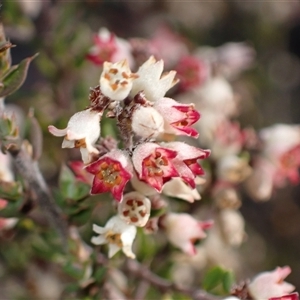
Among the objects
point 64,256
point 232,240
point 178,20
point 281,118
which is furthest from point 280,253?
point 64,256

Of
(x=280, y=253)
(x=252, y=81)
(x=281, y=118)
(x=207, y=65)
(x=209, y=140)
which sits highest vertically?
(x=207, y=65)

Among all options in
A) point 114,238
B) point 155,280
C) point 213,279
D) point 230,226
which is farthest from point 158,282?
point 114,238

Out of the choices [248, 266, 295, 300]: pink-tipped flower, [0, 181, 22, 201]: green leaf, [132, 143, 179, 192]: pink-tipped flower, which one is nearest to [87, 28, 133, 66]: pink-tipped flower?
[0, 181, 22, 201]: green leaf

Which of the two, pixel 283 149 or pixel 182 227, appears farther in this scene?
pixel 283 149

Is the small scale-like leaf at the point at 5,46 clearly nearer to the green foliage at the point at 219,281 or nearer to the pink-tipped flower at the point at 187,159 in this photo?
the pink-tipped flower at the point at 187,159

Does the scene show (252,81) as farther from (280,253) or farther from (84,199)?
(84,199)

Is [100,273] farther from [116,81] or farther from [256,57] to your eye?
[256,57]

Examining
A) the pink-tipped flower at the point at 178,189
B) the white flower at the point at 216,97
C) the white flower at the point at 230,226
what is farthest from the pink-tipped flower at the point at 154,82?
the white flower at the point at 216,97

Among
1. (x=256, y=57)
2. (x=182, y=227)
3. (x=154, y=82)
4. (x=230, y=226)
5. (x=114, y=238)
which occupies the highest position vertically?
(x=154, y=82)

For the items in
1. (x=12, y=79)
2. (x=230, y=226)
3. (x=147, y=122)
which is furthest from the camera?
(x=230, y=226)
